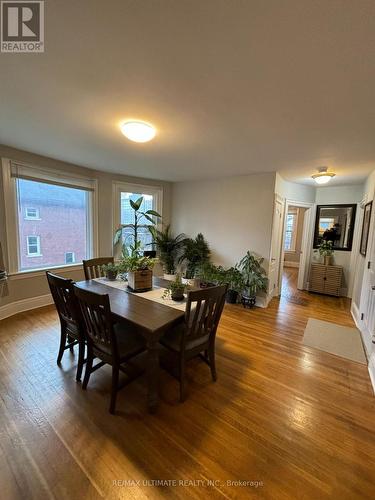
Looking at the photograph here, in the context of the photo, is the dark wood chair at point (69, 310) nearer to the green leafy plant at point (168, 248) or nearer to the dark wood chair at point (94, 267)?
the dark wood chair at point (94, 267)

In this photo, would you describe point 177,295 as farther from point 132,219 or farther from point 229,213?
point 132,219


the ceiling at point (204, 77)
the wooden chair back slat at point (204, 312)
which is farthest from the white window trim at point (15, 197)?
the wooden chair back slat at point (204, 312)

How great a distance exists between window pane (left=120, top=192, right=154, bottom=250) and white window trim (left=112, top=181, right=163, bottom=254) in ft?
0.28

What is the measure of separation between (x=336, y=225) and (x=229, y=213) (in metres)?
2.62

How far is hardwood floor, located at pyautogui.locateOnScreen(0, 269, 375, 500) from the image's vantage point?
123 cm

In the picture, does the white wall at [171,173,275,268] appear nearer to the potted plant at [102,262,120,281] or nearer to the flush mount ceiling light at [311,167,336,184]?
the flush mount ceiling light at [311,167,336,184]

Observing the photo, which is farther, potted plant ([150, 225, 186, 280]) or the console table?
potted plant ([150, 225, 186, 280])

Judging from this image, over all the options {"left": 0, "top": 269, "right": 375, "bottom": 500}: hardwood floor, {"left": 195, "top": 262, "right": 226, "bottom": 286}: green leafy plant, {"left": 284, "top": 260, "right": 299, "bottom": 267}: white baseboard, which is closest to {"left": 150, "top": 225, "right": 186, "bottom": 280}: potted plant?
{"left": 195, "top": 262, "right": 226, "bottom": 286}: green leafy plant

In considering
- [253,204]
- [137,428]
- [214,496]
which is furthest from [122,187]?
[214,496]

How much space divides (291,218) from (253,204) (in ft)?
15.1

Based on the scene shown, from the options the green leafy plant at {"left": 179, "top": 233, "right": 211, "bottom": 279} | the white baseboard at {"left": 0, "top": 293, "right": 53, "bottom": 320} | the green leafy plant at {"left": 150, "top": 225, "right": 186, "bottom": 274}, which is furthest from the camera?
the green leafy plant at {"left": 150, "top": 225, "right": 186, "bottom": 274}

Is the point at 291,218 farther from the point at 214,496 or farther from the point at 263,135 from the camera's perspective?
the point at 214,496

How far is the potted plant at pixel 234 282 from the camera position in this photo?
3.86 meters

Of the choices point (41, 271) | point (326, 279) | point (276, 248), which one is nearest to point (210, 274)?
point (276, 248)
